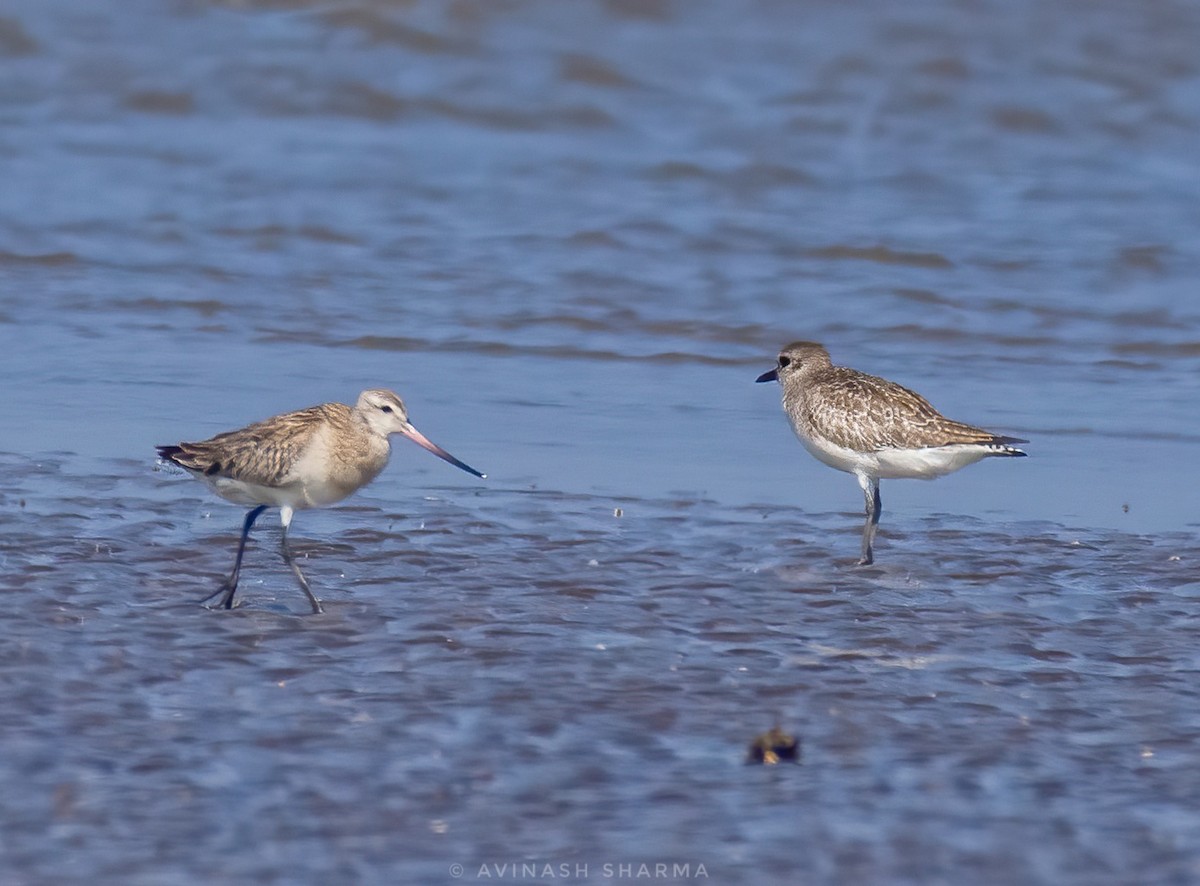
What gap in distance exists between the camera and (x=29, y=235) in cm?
1404

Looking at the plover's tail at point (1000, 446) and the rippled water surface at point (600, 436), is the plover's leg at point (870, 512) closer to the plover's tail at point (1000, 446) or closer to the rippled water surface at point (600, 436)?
the rippled water surface at point (600, 436)

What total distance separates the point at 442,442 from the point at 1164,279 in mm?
6465

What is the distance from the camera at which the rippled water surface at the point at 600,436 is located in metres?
4.90

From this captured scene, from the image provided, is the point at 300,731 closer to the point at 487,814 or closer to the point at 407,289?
the point at 487,814

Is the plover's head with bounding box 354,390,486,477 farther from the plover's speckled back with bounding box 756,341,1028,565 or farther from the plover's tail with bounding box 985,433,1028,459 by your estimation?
the plover's tail with bounding box 985,433,1028,459

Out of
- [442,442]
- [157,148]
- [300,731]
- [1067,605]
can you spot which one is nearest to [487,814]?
[300,731]

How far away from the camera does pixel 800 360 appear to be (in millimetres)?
9148

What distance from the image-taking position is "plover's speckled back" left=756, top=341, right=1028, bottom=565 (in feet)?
27.0

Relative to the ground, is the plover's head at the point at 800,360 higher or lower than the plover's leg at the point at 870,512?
A: higher

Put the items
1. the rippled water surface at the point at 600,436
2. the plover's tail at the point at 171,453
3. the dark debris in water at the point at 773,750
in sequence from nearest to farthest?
the rippled water surface at the point at 600,436, the dark debris in water at the point at 773,750, the plover's tail at the point at 171,453

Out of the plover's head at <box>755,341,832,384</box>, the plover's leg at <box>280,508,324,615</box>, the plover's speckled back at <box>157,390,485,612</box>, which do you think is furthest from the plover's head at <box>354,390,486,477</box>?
the plover's head at <box>755,341,832,384</box>

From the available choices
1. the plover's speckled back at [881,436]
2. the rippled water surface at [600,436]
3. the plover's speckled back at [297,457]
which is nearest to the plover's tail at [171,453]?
the plover's speckled back at [297,457]

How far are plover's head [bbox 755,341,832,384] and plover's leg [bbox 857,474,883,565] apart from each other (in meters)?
0.72

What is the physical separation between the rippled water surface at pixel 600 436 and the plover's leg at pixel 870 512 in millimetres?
126
